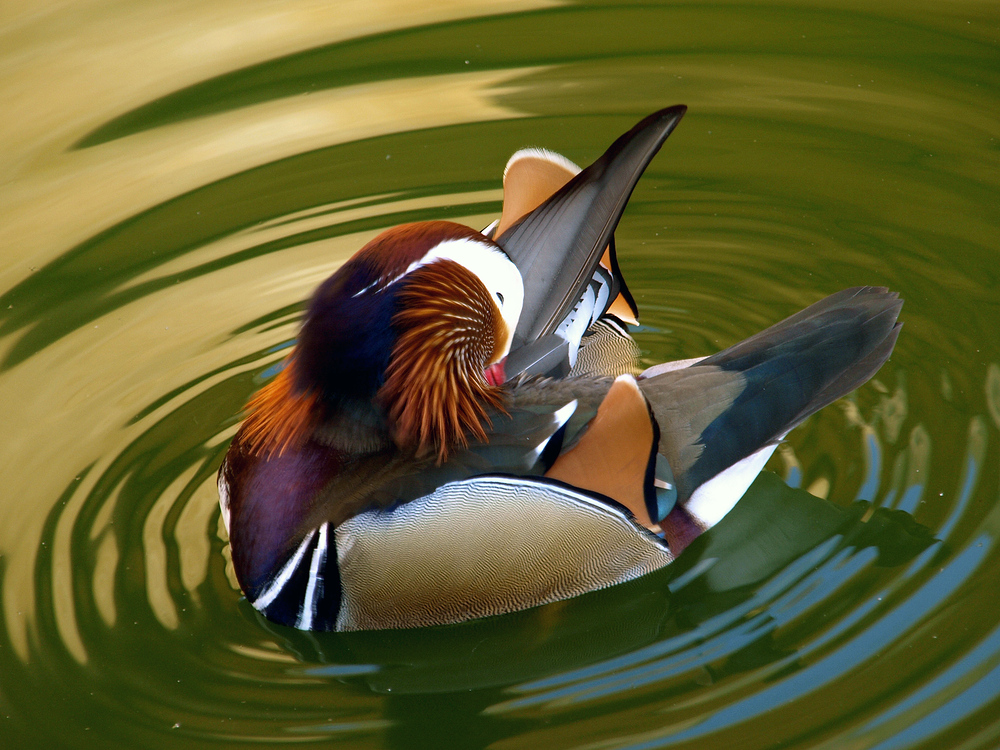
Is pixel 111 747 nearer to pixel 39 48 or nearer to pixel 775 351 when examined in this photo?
pixel 775 351

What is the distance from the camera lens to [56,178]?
5.74 meters

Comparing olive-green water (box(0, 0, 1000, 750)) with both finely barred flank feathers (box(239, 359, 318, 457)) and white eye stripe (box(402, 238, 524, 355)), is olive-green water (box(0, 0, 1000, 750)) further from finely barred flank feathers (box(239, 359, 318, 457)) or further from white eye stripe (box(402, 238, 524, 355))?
white eye stripe (box(402, 238, 524, 355))

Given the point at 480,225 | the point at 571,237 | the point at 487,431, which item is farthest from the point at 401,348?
the point at 480,225

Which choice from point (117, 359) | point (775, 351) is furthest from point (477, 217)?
point (775, 351)

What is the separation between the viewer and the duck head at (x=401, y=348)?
3078 mm

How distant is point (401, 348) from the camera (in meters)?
3.14

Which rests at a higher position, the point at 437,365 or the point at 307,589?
the point at 437,365

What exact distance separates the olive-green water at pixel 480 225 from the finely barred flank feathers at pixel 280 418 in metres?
0.48

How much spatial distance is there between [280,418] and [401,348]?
1.39 ft

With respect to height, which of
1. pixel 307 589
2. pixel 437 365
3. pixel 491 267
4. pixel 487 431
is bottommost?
pixel 307 589

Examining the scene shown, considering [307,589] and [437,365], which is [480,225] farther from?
[307,589]

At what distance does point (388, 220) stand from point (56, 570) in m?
2.44

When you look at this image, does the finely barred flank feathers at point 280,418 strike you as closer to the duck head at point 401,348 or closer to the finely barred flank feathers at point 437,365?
the duck head at point 401,348

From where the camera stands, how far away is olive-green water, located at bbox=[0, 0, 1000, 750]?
119 inches
